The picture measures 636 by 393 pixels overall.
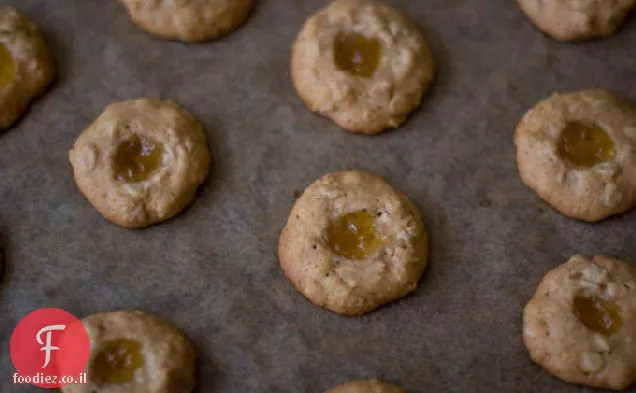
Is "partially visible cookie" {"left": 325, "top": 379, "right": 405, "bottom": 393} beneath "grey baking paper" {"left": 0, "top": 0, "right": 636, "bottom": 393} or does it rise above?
beneath

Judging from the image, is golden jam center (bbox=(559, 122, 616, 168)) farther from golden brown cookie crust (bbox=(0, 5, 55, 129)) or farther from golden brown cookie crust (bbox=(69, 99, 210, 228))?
golden brown cookie crust (bbox=(0, 5, 55, 129))

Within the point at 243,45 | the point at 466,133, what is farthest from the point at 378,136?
the point at 243,45

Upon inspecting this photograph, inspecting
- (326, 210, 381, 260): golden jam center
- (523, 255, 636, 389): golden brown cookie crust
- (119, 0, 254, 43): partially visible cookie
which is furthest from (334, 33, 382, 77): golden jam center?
(523, 255, 636, 389): golden brown cookie crust

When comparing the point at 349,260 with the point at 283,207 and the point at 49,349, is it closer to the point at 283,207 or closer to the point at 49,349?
the point at 283,207

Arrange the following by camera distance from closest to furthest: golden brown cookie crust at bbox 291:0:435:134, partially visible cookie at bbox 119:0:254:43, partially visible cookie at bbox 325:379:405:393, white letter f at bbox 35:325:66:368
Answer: partially visible cookie at bbox 325:379:405:393, white letter f at bbox 35:325:66:368, golden brown cookie crust at bbox 291:0:435:134, partially visible cookie at bbox 119:0:254:43

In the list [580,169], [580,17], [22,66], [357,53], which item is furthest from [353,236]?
[22,66]

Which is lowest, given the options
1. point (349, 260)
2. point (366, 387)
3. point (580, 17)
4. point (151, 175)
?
point (366, 387)
